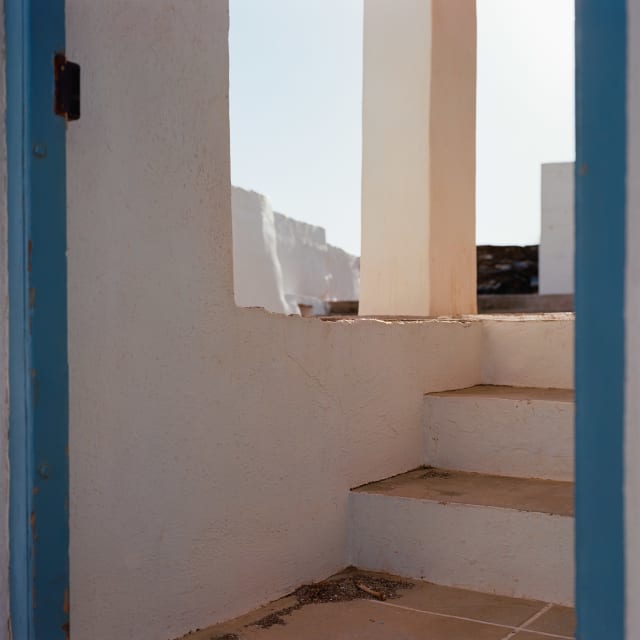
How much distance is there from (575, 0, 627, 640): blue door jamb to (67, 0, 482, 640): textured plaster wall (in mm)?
1046

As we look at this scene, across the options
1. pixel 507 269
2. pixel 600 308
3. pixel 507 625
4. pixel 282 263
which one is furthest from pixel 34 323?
pixel 282 263

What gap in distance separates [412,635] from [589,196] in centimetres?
134

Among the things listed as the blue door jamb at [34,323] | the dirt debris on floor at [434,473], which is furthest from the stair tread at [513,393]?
the blue door jamb at [34,323]

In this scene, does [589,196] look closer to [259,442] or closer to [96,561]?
[96,561]

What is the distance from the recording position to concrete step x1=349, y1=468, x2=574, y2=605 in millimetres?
2107

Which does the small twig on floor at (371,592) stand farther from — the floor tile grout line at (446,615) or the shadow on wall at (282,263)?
the shadow on wall at (282,263)

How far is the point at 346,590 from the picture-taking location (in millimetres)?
2191

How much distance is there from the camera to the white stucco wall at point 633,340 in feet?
2.60

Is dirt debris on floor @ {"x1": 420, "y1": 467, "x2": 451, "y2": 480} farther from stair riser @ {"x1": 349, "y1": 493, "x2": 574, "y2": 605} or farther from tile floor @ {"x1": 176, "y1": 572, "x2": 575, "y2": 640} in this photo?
tile floor @ {"x1": 176, "y1": 572, "x2": 575, "y2": 640}

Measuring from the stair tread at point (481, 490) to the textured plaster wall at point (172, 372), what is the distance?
246 mm

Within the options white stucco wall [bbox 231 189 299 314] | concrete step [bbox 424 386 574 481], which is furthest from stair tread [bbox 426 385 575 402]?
white stucco wall [bbox 231 189 299 314]

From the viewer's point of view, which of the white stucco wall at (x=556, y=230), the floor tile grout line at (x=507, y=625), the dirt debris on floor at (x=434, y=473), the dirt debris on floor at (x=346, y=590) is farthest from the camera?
the white stucco wall at (x=556, y=230)

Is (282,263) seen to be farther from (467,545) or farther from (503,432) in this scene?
(467,545)

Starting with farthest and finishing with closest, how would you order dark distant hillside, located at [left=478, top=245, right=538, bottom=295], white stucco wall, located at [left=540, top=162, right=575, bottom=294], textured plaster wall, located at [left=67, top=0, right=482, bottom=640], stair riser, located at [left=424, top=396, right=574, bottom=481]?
dark distant hillside, located at [left=478, top=245, right=538, bottom=295], white stucco wall, located at [left=540, top=162, right=575, bottom=294], stair riser, located at [left=424, top=396, right=574, bottom=481], textured plaster wall, located at [left=67, top=0, right=482, bottom=640]
